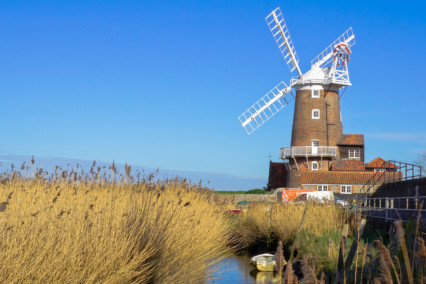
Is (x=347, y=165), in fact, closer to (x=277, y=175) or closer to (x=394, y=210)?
(x=277, y=175)

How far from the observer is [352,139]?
4634 cm

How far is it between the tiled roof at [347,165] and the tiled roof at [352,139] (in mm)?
1517

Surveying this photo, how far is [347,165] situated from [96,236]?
41099 mm

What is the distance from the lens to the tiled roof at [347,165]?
1762 inches

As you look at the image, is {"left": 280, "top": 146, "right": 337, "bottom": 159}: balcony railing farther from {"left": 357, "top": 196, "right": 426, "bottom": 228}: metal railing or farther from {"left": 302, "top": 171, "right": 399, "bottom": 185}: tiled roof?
{"left": 357, "top": 196, "right": 426, "bottom": 228}: metal railing

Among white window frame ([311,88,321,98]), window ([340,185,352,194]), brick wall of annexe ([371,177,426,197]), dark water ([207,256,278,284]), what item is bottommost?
dark water ([207,256,278,284])

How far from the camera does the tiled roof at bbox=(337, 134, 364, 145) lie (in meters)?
45.7

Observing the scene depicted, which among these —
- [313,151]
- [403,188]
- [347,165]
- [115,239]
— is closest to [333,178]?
[347,165]

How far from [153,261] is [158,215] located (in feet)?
3.01

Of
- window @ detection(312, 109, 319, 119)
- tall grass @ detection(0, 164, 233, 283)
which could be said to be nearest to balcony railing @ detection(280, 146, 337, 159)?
window @ detection(312, 109, 319, 119)

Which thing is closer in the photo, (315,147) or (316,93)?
(316,93)

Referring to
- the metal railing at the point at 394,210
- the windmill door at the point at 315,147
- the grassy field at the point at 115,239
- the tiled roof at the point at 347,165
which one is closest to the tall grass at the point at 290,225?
the metal railing at the point at 394,210

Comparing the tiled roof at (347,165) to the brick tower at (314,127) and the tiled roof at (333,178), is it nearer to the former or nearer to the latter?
the tiled roof at (333,178)

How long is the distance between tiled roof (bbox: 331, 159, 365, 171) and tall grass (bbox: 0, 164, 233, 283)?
118ft
